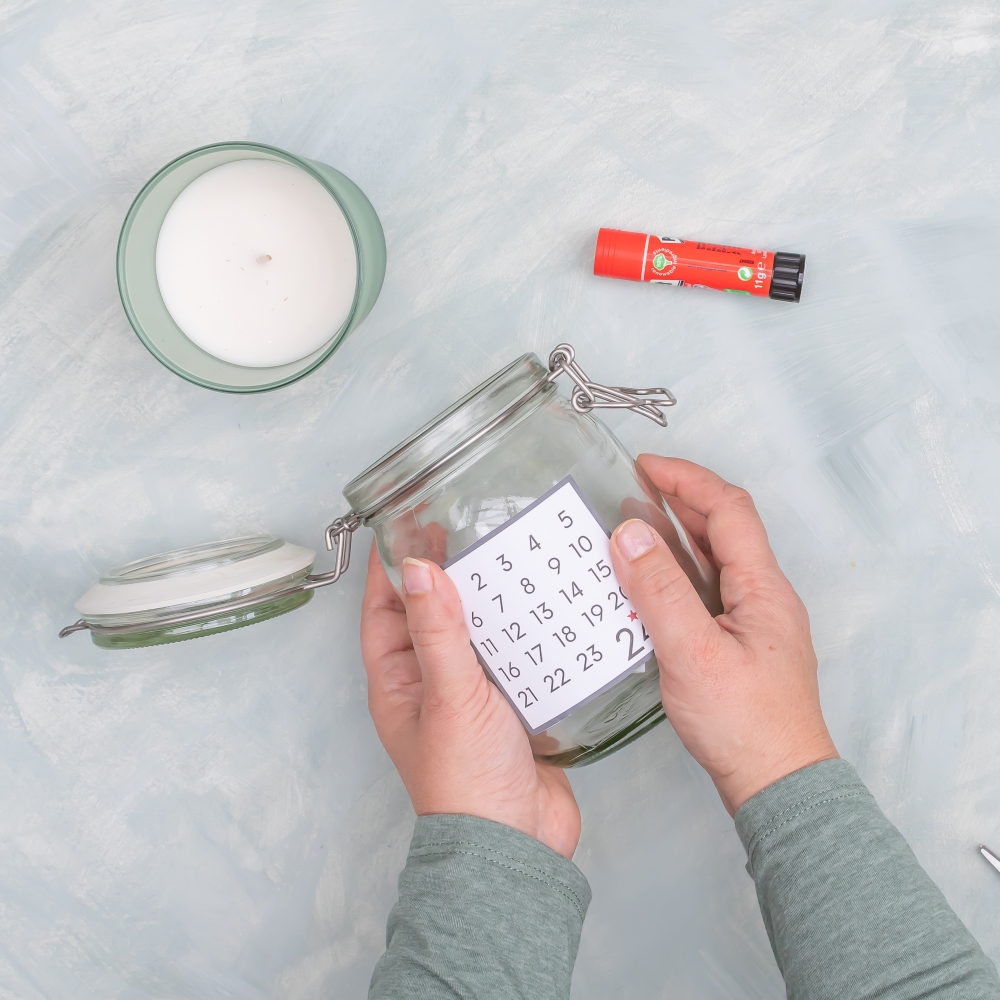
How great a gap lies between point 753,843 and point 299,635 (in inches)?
16.1

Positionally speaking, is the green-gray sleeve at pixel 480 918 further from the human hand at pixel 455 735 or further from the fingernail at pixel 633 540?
the fingernail at pixel 633 540

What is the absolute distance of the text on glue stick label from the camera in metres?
0.46

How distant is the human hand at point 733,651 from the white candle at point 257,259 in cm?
30

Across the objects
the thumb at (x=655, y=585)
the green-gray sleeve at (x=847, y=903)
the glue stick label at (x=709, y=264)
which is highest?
the glue stick label at (x=709, y=264)

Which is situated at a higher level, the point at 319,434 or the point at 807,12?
the point at 807,12

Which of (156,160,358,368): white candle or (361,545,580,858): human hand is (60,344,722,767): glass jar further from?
(156,160,358,368): white candle

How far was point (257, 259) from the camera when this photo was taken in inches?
23.4

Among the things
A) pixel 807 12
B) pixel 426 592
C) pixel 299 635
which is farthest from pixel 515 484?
pixel 807 12

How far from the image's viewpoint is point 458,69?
0.66 meters

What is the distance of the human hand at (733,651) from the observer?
1.56 ft

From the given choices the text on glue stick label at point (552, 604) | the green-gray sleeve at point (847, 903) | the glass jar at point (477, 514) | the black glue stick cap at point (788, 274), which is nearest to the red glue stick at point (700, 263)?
the black glue stick cap at point (788, 274)

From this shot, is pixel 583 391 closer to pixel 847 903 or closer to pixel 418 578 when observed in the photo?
pixel 418 578

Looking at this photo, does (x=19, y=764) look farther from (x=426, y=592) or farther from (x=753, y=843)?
(x=753, y=843)

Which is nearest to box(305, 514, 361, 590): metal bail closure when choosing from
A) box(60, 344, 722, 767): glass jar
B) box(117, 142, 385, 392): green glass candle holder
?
box(60, 344, 722, 767): glass jar
